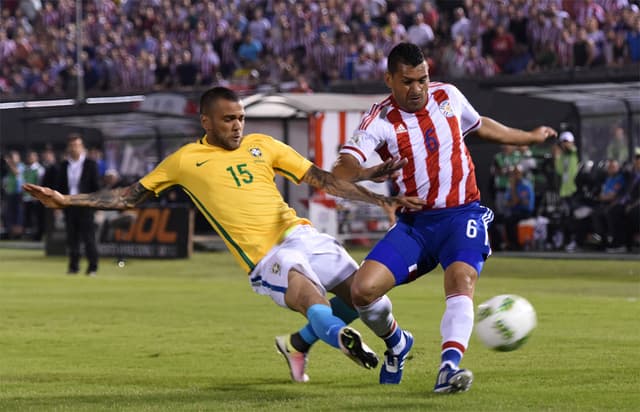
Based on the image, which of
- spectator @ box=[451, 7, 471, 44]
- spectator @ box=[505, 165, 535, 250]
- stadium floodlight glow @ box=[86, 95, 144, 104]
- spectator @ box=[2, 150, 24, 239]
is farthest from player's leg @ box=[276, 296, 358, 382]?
spectator @ box=[2, 150, 24, 239]

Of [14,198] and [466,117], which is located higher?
[466,117]

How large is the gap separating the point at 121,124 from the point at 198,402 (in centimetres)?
2457

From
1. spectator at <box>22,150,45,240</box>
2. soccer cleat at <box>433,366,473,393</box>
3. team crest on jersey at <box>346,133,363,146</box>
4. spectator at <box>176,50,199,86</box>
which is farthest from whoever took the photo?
spectator at <box>176,50,199,86</box>

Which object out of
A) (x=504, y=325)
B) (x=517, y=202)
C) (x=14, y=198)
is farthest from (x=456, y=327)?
(x=14, y=198)

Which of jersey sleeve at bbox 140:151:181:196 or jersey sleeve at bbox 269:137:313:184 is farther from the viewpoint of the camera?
jersey sleeve at bbox 140:151:181:196

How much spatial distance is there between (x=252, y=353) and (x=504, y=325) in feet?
10.7

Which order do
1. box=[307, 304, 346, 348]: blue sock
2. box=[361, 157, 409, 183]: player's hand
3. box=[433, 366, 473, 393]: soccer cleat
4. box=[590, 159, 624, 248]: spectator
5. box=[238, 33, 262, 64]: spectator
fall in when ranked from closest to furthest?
box=[433, 366, 473, 393]: soccer cleat → box=[307, 304, 346, 348]: blue sock → box=[361, 157, 409, 183]: player's hand → box=[590, 159, 624, 248]: spectator → box=[238, 33, 262, 64]: spectator

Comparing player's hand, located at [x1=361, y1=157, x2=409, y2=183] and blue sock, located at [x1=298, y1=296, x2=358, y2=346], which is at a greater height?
Answer: player's hand, located at [x1=361, y1=157, x2=409, y2=183]

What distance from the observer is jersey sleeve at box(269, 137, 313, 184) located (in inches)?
356

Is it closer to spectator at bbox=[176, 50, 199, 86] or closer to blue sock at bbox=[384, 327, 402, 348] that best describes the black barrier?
spectator at bbox=[176, 50, 199, 86]

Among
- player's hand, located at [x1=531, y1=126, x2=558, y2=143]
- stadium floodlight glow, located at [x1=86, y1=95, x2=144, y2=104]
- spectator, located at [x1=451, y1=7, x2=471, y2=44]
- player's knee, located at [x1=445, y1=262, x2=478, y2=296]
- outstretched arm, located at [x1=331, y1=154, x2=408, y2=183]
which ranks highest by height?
spectator, located at [x1=451, y1=7, x2=471, y2=44]

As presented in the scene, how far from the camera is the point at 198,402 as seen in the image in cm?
820

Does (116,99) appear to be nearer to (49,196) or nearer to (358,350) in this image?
(49,196)

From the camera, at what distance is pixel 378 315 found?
8.67 m
